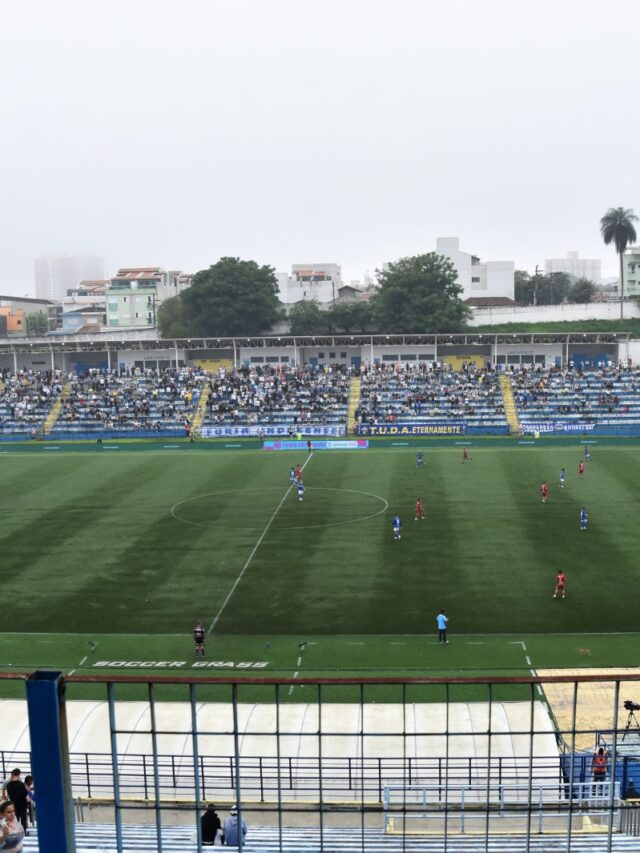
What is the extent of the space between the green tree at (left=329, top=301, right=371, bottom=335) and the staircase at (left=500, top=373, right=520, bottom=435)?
27.7m

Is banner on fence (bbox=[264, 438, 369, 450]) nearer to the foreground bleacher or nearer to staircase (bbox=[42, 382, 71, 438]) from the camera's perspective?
staircase (bbox=[42, 382, 71, 438])

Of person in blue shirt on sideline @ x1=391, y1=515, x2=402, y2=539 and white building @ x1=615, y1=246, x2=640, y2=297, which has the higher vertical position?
white building @ x1=615, y1=246, x2=640, y2=297

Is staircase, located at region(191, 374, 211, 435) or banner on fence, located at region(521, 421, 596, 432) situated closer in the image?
banner on fence, located at region(521, 421, 596, 432)

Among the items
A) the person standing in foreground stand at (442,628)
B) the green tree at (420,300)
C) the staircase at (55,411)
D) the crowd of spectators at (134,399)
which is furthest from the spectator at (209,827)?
the green tree at (420,300)

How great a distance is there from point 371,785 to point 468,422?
186ft

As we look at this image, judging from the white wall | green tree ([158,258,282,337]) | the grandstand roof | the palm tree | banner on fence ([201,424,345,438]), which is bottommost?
banner on fence ([201,424,345,438])

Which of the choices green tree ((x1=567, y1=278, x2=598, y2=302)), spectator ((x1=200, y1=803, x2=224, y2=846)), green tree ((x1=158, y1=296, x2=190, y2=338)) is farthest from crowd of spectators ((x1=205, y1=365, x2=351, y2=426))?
green tree ((x1=567, y1=278, x2=598, y2=302))

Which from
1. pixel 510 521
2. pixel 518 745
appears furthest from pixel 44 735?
pixel 510 521

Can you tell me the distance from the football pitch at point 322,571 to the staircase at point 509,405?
1661cm

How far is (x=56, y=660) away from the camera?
2638 cm

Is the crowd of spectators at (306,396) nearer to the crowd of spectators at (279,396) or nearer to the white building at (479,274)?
the crowd of spectators at (279,396)

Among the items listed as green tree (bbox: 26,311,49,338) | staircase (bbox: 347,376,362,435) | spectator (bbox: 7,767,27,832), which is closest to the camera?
spectator (bbox: 7,767,27,832)

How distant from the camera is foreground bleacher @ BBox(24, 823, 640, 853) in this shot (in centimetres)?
1041

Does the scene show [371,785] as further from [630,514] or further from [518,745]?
[630,514]
